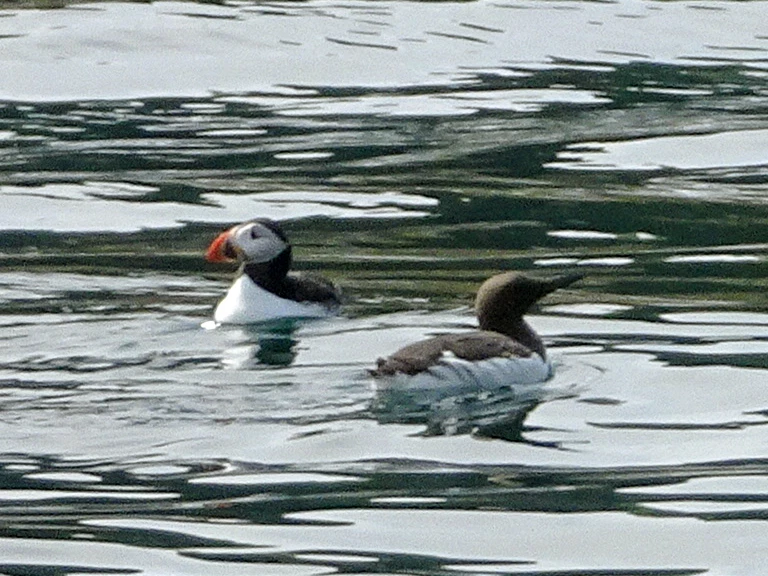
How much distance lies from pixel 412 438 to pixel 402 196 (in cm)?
847

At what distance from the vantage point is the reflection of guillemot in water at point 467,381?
12391 mm

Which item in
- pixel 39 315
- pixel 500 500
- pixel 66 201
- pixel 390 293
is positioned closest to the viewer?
pixel 500 500

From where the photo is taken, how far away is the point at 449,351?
12.8 metres

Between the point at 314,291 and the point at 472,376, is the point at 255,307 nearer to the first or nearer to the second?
the point at 314,291

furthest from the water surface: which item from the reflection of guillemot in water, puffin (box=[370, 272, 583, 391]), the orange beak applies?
the orange beak

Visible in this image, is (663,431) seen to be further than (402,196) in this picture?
No

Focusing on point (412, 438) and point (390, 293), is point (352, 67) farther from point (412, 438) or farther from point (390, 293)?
point (412, 438)

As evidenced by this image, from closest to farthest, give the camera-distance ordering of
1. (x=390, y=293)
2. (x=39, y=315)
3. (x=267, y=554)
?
(x=267, y=554) → (x=39, y=315) → (x=390, y=293)

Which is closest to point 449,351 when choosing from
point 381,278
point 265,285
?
point 265,285

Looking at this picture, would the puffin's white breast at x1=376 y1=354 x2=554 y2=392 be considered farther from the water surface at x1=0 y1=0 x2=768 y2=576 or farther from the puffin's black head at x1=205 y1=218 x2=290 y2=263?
the puffin's black head at x1=205 y1=218 x2=290 y2=263

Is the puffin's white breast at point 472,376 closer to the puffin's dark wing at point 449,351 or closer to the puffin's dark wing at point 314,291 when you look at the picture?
the puffin's dark wing at point 449,351

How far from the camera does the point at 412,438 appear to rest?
38.9 ft

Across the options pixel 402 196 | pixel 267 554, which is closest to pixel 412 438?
pixel 267 554

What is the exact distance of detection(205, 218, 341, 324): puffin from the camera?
49.9 ft
